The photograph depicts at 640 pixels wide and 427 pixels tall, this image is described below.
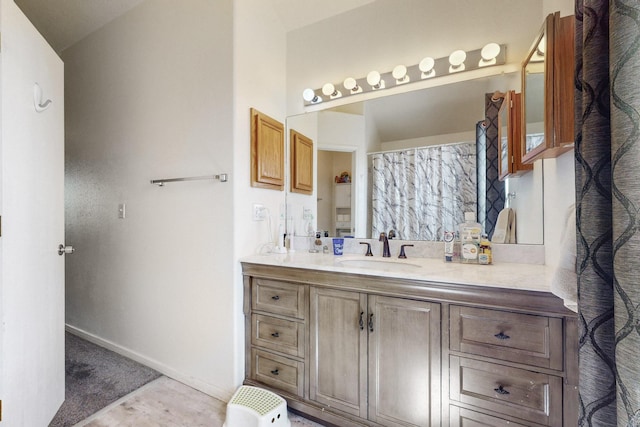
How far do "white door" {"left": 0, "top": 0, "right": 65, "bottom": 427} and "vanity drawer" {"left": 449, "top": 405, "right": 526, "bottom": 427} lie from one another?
5.94 ft

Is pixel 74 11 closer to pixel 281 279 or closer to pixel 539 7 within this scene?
pixel 281 279

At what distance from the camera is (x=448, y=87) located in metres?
1.78

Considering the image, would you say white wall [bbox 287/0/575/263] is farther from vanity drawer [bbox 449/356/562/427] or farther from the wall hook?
the wall hook

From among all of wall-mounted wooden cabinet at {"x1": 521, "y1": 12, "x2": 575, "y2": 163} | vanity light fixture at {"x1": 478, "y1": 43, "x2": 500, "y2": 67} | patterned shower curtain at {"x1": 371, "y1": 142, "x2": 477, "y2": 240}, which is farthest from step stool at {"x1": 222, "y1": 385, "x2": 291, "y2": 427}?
vanity light fixture at {"x1": 478, "y1": 43, "x2": 500, "y2": 67}

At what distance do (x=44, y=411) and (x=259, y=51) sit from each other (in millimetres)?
2370

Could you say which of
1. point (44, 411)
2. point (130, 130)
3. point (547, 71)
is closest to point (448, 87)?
point (547, 71)

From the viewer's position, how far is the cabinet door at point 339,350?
1.41m

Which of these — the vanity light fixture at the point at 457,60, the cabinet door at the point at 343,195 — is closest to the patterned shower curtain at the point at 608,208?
the vanity light fixture at the point at 457,60

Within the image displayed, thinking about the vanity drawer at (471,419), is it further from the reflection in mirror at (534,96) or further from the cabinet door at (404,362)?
the reflection in mirror at (534,96)

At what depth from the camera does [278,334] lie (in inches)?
65.5

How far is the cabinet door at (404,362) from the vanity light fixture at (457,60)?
55.1 inches

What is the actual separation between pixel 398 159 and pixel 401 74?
1.81 ft

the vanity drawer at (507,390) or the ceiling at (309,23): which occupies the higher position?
the ceiling at (309,23)

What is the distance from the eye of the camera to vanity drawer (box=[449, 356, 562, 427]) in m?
1.04
